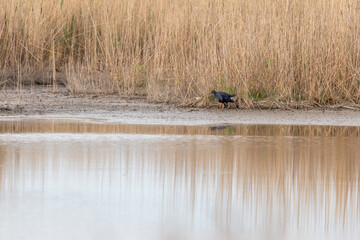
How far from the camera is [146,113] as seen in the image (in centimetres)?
743

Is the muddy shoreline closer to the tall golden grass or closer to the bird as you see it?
the bird

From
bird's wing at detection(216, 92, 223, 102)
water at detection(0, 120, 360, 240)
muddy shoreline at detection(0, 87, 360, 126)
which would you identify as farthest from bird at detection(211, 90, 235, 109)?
water at detection(0, 120, 360, 240)

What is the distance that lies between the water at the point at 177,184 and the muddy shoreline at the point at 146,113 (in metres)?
0.88

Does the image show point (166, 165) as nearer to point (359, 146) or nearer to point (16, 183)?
point (16, 183)

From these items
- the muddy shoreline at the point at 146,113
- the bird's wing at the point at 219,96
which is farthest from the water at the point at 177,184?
the bird's wing at the point at 219,96

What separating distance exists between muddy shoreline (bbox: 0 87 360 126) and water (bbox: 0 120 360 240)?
881 millimetres

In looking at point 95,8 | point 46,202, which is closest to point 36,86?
point 95,8

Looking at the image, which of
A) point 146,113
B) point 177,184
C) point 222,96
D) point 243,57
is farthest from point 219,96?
point 177,184

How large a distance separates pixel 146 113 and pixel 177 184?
3.53 metres

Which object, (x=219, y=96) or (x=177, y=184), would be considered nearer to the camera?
(x=177, y=184)

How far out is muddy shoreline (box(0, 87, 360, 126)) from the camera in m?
6.89

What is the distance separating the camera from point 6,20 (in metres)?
10.0

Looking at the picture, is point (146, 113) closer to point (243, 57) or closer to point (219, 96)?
point (219, 96)

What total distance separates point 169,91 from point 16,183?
4.79m
